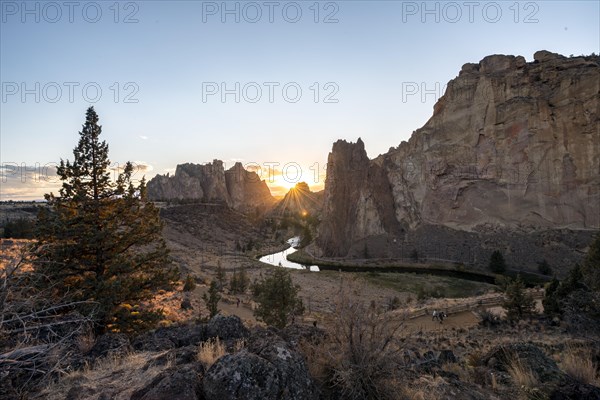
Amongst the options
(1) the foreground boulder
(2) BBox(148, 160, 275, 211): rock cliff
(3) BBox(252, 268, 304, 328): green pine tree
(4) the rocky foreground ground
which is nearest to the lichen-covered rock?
(4) the rocky foreground ground

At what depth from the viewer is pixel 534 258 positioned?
43531 millimetres

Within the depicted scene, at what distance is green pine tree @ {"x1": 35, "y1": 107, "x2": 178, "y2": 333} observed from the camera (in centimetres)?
934

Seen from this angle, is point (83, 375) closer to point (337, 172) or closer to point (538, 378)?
point (538, 378)

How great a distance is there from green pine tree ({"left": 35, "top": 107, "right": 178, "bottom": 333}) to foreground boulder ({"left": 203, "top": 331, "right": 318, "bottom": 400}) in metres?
7.24

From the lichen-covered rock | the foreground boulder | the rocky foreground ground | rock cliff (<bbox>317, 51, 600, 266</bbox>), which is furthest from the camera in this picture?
rock cliff (<bbox>317, 51, 600, 266</bbox>)

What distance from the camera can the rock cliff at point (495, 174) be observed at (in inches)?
1687

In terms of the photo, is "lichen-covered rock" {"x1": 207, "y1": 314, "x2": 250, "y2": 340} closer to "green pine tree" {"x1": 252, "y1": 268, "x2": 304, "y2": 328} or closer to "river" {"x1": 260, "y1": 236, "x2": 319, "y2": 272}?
"green pine tree" {"x1": 252, "y1": 268, "x2": 304, "y2": 328}

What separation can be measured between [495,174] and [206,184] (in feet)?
335

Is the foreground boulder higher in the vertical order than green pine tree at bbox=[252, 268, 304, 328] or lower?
higher

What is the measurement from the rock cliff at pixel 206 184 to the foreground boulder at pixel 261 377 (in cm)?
11576

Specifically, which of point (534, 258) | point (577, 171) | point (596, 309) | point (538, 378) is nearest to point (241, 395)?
point (538, 378)

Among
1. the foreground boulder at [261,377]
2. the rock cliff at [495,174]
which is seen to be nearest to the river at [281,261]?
the rock cliff at [495,174]

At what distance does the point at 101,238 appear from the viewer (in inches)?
392

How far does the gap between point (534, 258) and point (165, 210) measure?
70.4 metres
